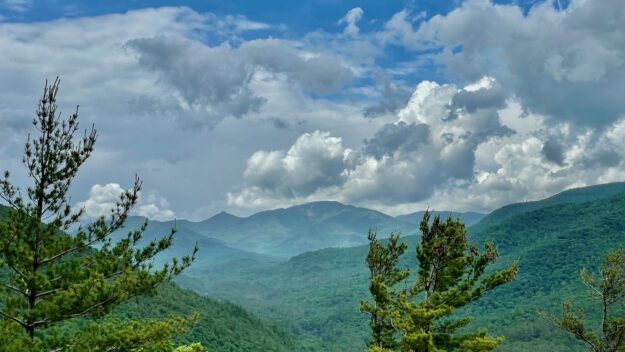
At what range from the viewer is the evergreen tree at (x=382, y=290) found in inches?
1017

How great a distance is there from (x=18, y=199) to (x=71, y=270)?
111 inches

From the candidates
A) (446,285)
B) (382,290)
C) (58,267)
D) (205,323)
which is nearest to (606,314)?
(446,285)

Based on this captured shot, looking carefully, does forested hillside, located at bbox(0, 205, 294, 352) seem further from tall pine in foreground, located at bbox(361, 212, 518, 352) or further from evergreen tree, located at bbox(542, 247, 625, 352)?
tall pine in foreground, located at bbox(361, 212, 518, 352)

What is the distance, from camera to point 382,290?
1000 inches

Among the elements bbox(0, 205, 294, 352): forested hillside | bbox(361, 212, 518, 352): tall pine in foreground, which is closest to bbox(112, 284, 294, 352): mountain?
bbox(0, 205, 294, 352): forested hillside

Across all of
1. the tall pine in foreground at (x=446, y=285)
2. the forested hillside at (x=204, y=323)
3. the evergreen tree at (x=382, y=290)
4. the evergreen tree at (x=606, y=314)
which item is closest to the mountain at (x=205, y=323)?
the forested hillside at (x=204, y=323)

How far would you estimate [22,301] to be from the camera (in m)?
16.1

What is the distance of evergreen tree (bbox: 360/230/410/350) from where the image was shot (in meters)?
25.8

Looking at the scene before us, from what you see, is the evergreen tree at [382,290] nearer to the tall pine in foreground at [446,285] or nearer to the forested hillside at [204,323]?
the tall pine in foreground at [446,285]

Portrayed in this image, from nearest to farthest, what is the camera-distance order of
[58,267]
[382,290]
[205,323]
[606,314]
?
[58,267]
[382,290]
[606,314]
[205,323]

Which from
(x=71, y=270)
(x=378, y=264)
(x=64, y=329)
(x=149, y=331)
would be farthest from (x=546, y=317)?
(x=64, y=329)

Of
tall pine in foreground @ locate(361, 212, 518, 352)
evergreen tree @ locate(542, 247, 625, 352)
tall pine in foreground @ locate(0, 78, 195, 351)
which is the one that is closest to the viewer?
tall pine in foreground @ locate(0, 78, 195, 351)

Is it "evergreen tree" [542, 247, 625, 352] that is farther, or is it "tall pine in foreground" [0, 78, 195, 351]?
"evergreen tree" [542, 247, 625, 352]

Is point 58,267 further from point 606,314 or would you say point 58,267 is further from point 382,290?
point 606,314
